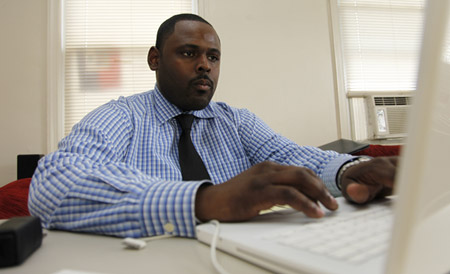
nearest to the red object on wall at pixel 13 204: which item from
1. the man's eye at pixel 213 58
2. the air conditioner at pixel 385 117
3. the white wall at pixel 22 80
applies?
the man's eye at pixel 213 58

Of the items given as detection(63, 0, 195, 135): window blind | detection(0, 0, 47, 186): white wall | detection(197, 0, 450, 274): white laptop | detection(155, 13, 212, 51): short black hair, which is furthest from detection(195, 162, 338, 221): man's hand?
detection(0, 0, 47, 186): white wall

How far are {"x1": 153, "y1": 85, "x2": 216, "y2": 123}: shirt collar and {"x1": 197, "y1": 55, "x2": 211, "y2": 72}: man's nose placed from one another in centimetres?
15

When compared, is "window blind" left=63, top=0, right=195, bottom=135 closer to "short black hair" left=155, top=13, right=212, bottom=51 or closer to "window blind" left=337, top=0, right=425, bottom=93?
"short black hair" left=155, top=13, right=212, bottom=51

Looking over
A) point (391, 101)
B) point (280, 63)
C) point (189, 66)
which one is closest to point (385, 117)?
point (391, 101)

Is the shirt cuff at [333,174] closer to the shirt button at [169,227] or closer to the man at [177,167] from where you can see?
the man at [177,167]

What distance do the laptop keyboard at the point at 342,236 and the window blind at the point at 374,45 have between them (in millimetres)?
2625

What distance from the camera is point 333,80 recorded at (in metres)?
2.74

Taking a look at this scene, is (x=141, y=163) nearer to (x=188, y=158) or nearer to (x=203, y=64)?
(x=188, y=158)

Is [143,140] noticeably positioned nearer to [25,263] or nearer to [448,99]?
[25,263]

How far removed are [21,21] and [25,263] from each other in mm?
2658

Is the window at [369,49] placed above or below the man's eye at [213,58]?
above

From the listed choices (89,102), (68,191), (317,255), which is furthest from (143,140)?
(89,102)

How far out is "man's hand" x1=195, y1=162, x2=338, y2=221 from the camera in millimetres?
446

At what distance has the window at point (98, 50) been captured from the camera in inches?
95.6
